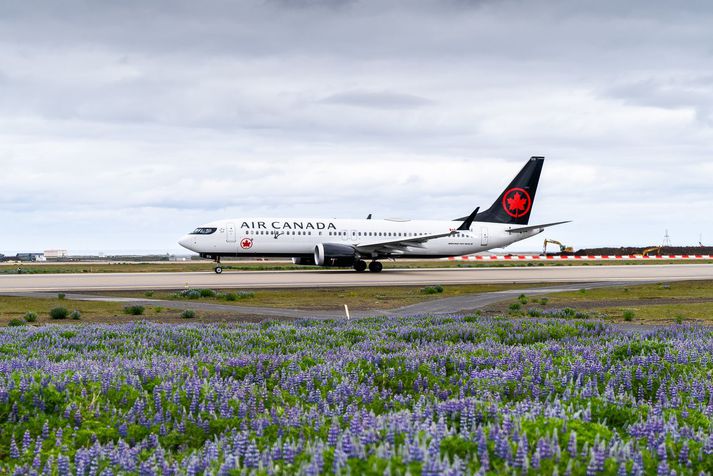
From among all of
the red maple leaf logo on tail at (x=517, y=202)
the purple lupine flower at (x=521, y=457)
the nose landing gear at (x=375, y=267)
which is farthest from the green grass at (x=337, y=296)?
the red maple leaf logo on tail at (x=517, y=202)

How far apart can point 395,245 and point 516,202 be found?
54.3ft

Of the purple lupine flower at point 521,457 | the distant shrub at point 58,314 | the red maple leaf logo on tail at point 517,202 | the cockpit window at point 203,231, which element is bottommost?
the distant shrub at point 58,314

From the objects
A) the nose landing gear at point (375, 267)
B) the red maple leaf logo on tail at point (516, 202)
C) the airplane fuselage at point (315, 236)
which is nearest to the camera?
the airplane fuselage at point (315, 236)

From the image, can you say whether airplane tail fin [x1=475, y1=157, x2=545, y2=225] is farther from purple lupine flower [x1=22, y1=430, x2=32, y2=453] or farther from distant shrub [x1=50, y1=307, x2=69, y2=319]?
purple lupine flower [x1=22, y1=430, x2=32, y2=453]

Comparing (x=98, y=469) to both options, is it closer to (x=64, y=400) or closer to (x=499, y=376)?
(x=64, y=400)

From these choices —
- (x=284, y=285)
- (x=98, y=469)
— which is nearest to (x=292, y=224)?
(x=284, y=285)

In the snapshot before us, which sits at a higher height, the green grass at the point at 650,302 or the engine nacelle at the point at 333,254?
the engine nacelle at the point at 333,254

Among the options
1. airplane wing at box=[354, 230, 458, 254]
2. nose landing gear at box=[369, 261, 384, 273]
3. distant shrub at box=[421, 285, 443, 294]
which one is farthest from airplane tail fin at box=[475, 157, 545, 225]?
distant shrub at box=[421, 285, 443, 294]

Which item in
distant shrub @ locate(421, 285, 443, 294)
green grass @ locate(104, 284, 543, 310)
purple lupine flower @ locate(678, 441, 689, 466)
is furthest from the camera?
distant shrub @ locate(421, 285, 443, 294)

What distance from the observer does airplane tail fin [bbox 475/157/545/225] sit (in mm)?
69062

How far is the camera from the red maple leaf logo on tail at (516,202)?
227 ft

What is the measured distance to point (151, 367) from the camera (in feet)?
32.6

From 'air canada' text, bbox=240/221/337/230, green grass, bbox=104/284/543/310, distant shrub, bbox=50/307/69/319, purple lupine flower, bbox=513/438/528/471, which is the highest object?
'air canada' text, bbox=240/221/337/230

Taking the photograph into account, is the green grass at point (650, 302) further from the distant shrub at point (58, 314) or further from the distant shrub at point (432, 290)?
the distant shrub at point (58, 314)
